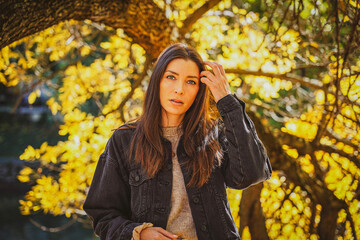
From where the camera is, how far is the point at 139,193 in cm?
147

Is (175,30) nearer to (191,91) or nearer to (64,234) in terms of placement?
(191,91)

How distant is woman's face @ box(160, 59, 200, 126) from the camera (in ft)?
5.06

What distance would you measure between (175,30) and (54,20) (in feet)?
2.99

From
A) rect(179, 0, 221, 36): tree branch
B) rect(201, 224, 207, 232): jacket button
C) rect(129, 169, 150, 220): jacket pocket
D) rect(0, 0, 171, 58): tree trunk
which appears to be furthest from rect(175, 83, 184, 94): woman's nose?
rect(179, 0, 221, 36): tree branch

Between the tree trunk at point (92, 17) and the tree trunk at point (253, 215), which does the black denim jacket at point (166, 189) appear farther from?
the tree trunk at point (92, 17)

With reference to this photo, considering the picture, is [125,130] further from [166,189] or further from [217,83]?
[217,83]

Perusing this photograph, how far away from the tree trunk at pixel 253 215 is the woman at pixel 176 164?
712 mm

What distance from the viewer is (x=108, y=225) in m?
1.41

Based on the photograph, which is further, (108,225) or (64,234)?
(64,234)

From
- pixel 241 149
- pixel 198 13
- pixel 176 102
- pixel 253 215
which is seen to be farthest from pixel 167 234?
pixel 198 13

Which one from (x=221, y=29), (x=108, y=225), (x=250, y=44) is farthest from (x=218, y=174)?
(x=221, y=29)

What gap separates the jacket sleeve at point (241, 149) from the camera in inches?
56.3

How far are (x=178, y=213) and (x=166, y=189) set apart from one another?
0.35 ft

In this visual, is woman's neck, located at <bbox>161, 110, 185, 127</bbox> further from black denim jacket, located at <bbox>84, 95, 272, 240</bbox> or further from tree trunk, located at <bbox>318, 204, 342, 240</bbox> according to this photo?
tree trunk, located at <bbox>318, 204, 342, 240</bbox>
